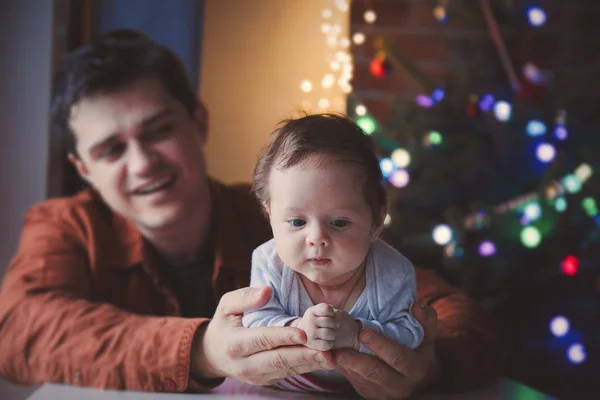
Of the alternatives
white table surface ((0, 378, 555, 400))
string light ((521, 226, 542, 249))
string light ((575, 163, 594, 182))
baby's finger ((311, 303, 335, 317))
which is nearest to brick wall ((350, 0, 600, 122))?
string light ((575, 163, 594, 182))

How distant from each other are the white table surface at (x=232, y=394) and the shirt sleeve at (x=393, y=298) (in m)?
0.11

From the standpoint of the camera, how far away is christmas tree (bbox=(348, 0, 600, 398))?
107 centimetres

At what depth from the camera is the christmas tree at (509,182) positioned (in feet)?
3.51

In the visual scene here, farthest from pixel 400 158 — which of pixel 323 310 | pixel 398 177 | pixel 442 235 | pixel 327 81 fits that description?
pixel 323 310

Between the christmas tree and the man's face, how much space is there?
1.08 feet

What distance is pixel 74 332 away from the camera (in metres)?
0.74

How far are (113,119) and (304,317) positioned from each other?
396 mm

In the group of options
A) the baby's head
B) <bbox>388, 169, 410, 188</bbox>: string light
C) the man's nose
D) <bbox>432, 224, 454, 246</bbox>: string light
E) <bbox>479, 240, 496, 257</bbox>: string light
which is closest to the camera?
the baby's head

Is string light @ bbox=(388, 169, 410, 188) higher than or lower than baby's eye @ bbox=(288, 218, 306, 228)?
lower

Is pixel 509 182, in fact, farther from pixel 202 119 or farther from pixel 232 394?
pixel 232 394

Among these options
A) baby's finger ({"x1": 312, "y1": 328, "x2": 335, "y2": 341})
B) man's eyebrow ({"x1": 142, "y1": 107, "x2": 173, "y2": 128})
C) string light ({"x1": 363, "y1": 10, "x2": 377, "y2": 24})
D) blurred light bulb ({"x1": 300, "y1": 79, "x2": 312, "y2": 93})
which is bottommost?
baby's finger ({"x1": 312, "y1": 328, "x2": 335, "y2": 341})

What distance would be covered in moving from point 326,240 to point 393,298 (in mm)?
93

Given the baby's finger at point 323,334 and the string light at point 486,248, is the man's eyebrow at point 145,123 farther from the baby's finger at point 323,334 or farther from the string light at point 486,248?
the string light at point 486,248

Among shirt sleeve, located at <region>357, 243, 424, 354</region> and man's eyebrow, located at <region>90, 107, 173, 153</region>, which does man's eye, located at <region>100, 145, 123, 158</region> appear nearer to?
man's eyebrow, located at <region>90, 107, 173, 153</region>
